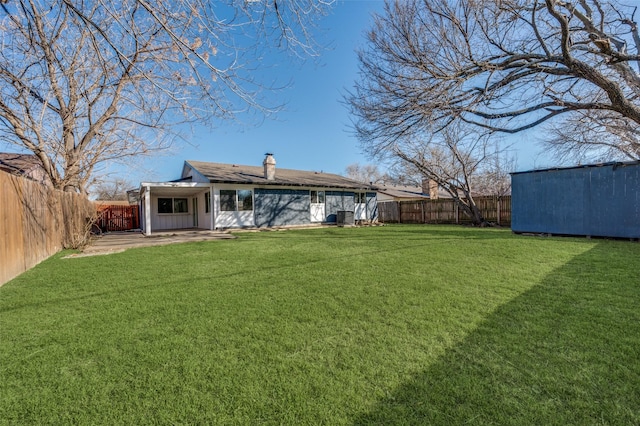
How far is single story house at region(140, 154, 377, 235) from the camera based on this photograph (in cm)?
1358

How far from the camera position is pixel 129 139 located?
1109 centimetres

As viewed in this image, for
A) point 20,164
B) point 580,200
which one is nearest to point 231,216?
point 20,164

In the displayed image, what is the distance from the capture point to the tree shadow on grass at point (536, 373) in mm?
1684

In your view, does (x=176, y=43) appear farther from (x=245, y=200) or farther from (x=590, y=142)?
(x=590, y=142)

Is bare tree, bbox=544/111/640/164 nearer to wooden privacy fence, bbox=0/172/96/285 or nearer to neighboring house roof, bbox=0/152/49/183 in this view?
wooden privacy fence, bbox=0/172/96/285

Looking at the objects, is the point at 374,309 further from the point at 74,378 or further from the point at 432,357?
the point at 74,378

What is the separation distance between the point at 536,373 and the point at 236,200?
1334 centimetres

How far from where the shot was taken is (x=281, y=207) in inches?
609

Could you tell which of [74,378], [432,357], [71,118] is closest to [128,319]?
[74,378]

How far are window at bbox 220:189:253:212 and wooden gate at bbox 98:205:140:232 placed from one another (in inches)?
360

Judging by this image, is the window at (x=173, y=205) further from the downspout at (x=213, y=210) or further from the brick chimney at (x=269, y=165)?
the brick chimney at (x=269, y=165)

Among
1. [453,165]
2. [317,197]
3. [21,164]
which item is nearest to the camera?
[21,164]

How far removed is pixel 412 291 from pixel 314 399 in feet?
7.94

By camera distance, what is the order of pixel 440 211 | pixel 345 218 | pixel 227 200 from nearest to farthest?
pixel 227 200, pixel 345 218, pixel 440 211
